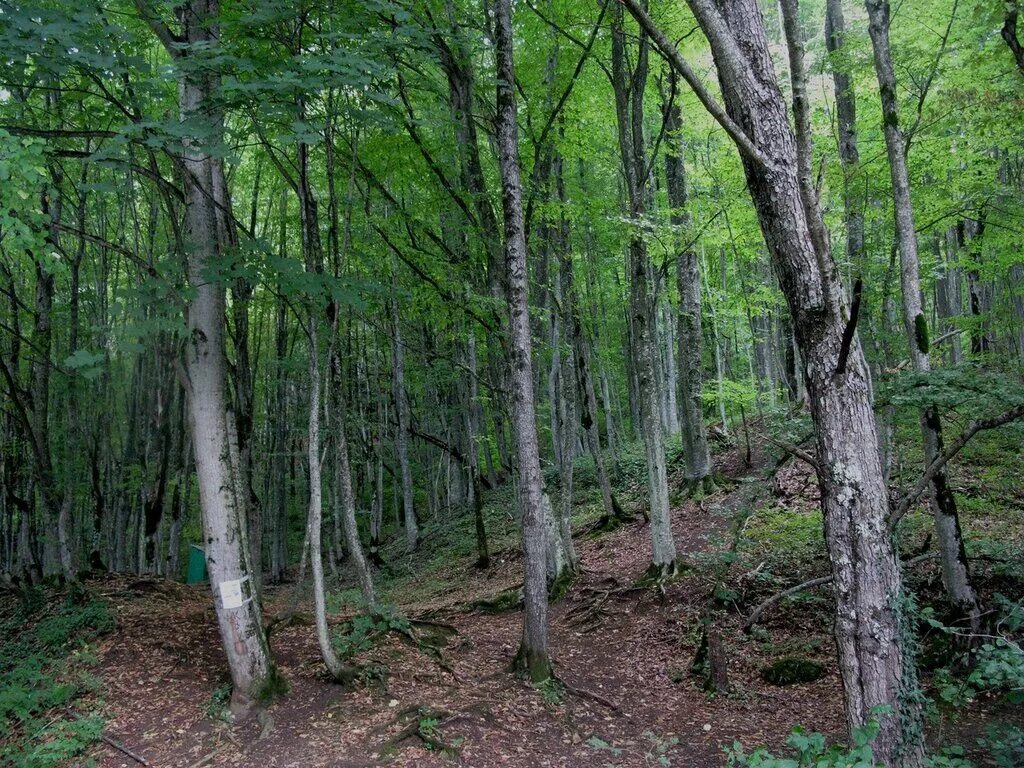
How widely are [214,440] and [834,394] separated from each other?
17.6 ft

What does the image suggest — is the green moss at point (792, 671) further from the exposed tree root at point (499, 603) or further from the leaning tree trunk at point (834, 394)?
the exposed tree root at point (499, 603)

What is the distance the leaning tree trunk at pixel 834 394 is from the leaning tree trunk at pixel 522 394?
3059 mm

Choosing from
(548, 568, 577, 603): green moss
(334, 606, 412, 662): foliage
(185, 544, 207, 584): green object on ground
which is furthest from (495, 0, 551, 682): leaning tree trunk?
(185, 544, 207, 584): green object on ground

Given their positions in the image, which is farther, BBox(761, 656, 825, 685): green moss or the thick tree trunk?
the thick tree trunk

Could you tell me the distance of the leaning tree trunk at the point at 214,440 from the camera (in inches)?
228

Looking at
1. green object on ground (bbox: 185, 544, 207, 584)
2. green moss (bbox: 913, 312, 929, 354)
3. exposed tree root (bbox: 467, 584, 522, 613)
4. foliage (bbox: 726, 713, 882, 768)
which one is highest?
green moss (bbox: 913, 312, 929, 354)

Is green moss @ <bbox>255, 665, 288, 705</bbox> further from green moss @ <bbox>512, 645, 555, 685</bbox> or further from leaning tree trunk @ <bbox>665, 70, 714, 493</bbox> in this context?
leaning tree trunk @ <bbox>665, 70, 714, 493</bbox>

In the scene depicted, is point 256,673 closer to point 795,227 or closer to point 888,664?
point 888,664

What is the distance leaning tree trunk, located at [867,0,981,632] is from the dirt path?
1604 mm

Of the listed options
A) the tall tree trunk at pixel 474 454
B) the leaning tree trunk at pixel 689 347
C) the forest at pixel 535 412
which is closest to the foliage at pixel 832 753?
the forest at pixel 535 412

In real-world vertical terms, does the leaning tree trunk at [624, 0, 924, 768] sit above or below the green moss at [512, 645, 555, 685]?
above

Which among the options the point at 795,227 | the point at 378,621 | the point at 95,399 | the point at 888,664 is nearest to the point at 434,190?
the point at 378,621

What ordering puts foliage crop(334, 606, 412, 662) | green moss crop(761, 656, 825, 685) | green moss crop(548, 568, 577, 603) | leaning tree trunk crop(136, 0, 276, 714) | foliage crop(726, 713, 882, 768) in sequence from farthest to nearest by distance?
green moss crop(548, 568, 577, 603)
foliage crop(334, 606, 412, 662)
green moss crop(761, 656, 825, 685)
leaning tree trunk crop(136, 0, 276, 714)
foliage crop(726, 713, 882, 768)

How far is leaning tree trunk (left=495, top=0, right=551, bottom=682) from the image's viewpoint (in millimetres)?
6344
